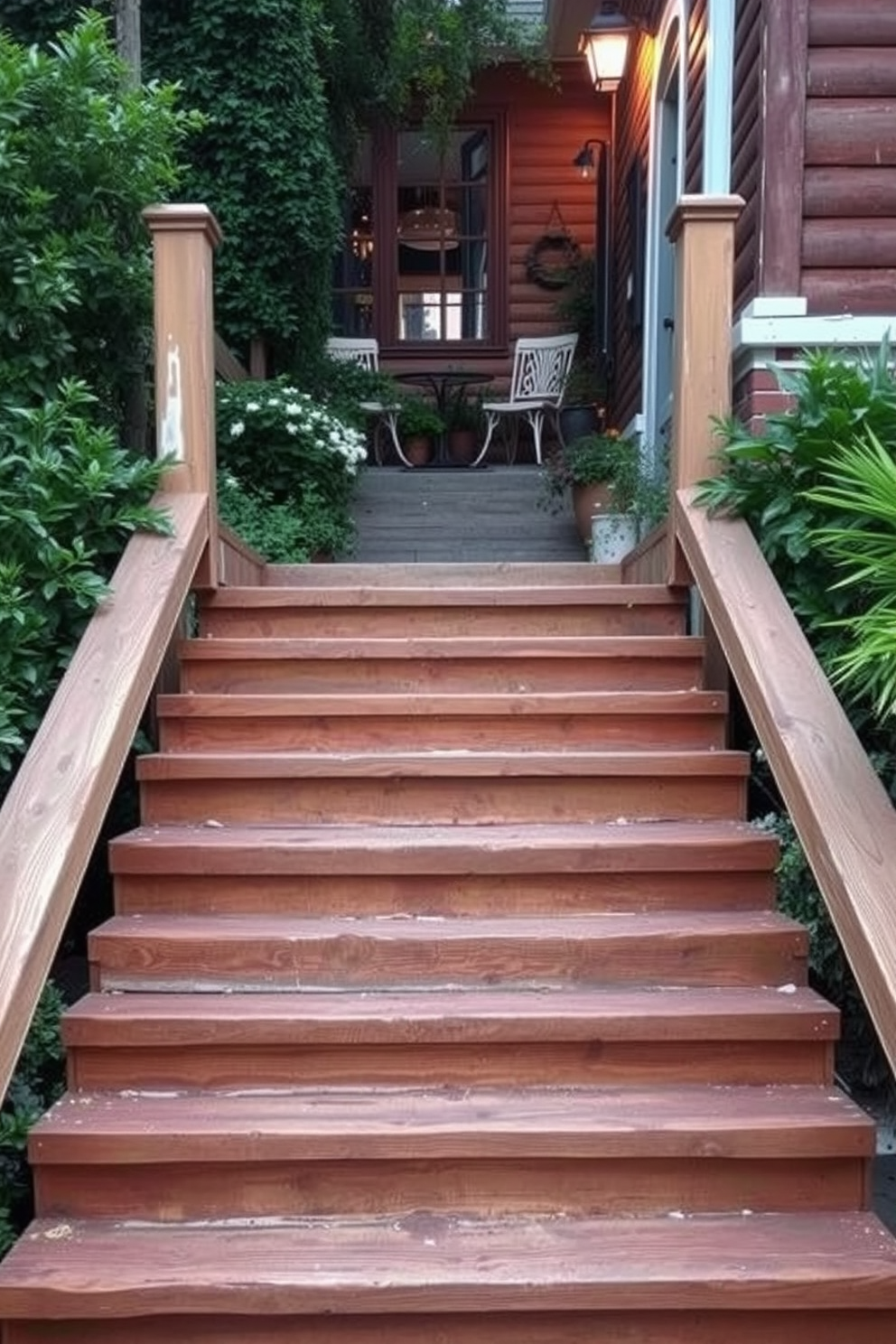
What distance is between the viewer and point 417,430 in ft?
23.8

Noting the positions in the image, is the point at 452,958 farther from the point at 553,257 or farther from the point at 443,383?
the point at 553,257

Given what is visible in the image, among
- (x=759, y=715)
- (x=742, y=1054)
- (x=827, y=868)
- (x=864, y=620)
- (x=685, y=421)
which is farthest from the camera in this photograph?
(x=685, y=421)

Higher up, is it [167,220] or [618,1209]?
[167,220]

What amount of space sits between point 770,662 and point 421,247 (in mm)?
6749

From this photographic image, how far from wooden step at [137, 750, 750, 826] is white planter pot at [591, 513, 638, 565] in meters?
2.43

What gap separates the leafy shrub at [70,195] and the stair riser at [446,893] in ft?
4.41

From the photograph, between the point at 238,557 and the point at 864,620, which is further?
the point at 238,557

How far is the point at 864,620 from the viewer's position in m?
1.86

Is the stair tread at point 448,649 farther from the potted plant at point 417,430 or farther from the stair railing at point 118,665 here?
the potted plant at point 417,430

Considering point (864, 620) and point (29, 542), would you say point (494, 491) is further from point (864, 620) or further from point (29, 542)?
point (864, 620)

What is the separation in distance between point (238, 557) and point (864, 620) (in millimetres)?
2259

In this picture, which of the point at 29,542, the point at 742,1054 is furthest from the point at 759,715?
the point at 29,542

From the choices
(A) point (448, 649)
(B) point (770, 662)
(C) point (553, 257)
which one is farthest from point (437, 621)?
(C) point (553, 257)

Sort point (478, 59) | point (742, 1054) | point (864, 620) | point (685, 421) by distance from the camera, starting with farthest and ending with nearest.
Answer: point (478, 59), point (685, 421), point (742, 1054), point (864, 620)
